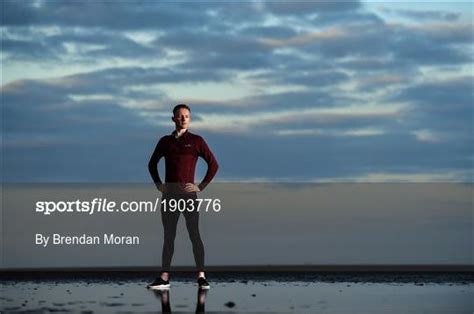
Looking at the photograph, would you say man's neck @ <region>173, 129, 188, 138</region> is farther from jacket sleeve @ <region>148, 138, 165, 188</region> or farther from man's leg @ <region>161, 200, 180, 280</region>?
man's leg @ <region>161, 200, 180, 280</region>

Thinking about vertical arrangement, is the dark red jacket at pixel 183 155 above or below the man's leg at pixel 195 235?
above

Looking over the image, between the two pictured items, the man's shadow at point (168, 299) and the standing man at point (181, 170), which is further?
the standing man at point (181, 170)

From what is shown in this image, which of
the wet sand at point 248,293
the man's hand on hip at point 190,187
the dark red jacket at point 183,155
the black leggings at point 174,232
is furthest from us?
the black leggings at point 174,232

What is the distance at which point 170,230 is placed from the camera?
14742 millimetres

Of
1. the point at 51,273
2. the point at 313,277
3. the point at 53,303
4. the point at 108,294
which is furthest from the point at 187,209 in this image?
the point at 51,273

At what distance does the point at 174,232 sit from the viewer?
48.5 ft

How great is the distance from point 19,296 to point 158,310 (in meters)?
3.40

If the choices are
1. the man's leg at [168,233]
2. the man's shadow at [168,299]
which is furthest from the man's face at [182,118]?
the man's shadow at [168,299]

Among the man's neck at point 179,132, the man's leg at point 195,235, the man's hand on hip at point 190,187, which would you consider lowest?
the man's leg at point 195,235

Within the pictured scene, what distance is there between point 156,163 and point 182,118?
100cm

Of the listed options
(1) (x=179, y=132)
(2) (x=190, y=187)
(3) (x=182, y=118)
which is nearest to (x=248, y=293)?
(2) (x=190, y=187)

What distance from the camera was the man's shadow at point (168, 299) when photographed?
1171 centimetres

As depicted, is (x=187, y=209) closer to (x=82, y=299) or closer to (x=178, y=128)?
(x=178, y=128)

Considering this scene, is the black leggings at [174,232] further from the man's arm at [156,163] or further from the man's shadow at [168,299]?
the man's shadow at [168,299]
